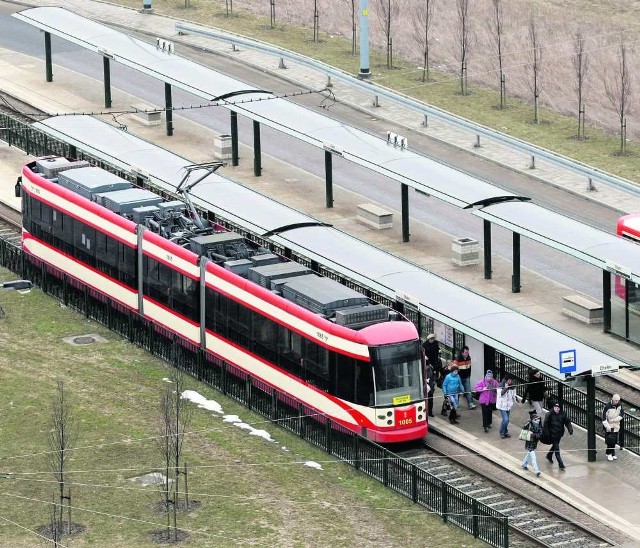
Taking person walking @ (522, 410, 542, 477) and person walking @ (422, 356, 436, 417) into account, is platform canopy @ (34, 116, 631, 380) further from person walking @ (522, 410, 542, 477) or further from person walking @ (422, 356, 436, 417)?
person walking @ (422, 356, 436, 417)

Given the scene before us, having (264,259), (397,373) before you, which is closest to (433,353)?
(397,373)

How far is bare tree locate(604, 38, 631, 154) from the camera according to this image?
68938 millimetres

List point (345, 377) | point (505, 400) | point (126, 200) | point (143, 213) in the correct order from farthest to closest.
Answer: point (126, 200)
point (143, 213)
point (505, 400)
point (345, 377)

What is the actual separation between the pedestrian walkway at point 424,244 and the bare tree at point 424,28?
3.97m

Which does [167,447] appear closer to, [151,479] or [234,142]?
[151,479]

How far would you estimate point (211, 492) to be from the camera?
41250 mm

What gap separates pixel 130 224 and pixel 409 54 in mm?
32314

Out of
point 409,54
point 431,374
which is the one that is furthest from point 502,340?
point 409,54

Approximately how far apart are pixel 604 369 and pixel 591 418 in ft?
4.07

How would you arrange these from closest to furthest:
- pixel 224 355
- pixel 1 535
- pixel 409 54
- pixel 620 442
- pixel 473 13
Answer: pixel 1 535
pixel 620 442
pixel 224 355
pixel 409 54
pixel 473 13

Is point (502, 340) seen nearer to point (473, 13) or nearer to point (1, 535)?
point (1, 535)

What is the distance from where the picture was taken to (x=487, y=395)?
4478cm

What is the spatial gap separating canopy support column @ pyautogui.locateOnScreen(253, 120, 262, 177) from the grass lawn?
1730 cm

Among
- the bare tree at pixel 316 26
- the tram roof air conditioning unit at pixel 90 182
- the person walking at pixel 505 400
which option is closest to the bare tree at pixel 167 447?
the person walking at pixel 505 400
